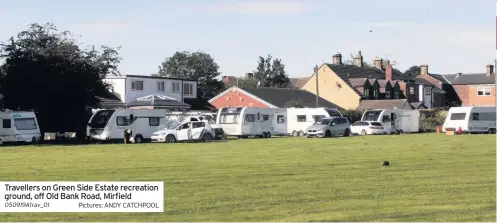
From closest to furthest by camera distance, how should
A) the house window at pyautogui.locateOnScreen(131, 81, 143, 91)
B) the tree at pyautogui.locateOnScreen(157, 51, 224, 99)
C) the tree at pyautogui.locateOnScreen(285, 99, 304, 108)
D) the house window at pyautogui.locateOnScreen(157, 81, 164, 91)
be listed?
1. the house window at pyautogui.locateOnScreen(131, 81, 143, 91)
2. the house window at pyautogui.locateOnScreen(157, 81, 164, 91)
3. the tree at pyautogui.locateOnScreen(285, 99, 304, 108)
4. the tree at pyautogui.locateOnScreen(157, 51, 224, 99)

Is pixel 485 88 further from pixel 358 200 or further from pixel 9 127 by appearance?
pixel 358 200

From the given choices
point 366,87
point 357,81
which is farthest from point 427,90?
point 357,81

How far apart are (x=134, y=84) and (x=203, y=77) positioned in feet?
179

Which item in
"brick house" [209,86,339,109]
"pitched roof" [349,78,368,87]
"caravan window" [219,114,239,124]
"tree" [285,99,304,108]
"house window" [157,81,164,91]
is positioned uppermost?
"pitched roof" [349,78,368,87]

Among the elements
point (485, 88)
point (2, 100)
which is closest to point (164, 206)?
point (2, 100)

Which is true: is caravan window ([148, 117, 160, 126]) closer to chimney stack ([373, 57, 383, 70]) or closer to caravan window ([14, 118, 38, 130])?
caravan window ([14, 118, 38, 130])

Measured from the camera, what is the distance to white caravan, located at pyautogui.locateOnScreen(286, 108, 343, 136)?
66.4 meters

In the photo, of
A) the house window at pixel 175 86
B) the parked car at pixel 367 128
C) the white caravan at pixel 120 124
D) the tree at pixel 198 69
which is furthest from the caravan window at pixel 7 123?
the tree at pixel 198 69

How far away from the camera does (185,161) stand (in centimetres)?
2786

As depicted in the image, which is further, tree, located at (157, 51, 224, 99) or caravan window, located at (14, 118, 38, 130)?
tree, located at (157, 51, 224, 99)

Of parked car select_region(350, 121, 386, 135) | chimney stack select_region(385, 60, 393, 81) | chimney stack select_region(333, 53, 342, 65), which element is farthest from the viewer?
chimney stack select_region(333, 53, 342, 65)

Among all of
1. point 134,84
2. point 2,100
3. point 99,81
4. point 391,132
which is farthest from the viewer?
point 134,84
